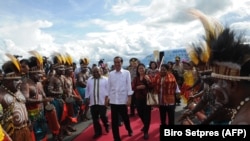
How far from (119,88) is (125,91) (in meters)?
0.14

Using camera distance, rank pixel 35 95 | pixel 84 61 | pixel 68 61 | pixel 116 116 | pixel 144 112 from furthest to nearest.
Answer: pixel 84 61 → pixel 68 61 → pixel 144 112 → pixel 116 116 → pixel 35 95

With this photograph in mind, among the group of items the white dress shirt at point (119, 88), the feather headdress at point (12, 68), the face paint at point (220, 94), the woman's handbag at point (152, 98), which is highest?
the feather headdress at point (12, 68)

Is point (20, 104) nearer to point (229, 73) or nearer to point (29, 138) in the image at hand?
point (29, 138)

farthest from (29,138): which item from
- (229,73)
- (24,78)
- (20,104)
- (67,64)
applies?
(67,64)

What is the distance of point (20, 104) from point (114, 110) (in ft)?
8.25

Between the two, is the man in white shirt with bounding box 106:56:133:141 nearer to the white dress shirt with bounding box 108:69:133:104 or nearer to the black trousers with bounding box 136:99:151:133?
the white dress shirt with bounding box 108:69:133:104

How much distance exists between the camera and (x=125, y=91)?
691 cm

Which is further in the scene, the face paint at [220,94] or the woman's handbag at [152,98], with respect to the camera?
the woman's handbag at [152,98]

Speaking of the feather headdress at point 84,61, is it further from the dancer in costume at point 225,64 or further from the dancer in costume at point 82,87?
the dancer in costume at point 225,64

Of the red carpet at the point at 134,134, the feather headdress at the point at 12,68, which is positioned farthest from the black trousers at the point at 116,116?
the feather headdress at the point at 12,68

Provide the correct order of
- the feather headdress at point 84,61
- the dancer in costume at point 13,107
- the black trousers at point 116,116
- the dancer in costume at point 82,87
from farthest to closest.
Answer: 1. the feather headdress at point 84,61
2. the dancer in costume at point 82,87
3. the black trousers at point 116,116
4. the dancer in costume at point 13,107

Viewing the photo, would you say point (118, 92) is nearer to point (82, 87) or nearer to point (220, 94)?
point (82, 87)

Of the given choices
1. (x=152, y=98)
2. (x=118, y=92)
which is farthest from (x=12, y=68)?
(x=152, y=98)

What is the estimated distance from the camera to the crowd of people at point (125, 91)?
98.7 inches
